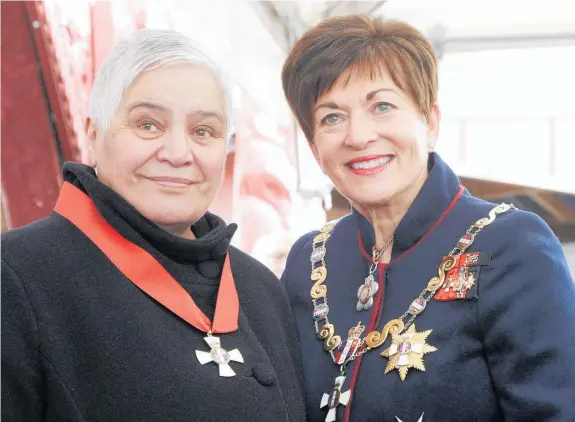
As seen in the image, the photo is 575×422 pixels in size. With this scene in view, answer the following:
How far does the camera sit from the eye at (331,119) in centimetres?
156

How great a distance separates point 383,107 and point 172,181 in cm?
52

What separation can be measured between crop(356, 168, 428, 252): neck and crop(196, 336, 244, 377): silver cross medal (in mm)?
487

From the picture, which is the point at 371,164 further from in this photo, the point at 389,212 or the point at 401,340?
the point at 401,340

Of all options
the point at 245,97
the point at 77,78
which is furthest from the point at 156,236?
the point at 245,97

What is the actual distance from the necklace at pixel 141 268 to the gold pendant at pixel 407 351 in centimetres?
33

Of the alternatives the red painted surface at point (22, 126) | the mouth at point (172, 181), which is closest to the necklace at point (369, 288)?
the mouth at point (172, 181)

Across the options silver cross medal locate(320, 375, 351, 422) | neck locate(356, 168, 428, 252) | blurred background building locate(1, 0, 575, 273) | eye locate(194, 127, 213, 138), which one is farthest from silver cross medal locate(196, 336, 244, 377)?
blurred background building locate(1, 0, 575, 273)

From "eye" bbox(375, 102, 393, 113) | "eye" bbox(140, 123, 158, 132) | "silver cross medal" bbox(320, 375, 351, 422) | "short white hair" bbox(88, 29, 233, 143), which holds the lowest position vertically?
"silver cross medal" bbox(320, 375, 351, 422)

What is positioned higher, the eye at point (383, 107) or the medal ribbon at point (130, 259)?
the eye at point (383, 107)

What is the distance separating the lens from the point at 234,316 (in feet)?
4.41

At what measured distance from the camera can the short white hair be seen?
123 cm

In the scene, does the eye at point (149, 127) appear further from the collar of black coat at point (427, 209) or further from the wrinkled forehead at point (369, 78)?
the collar of black coat at point (427, 209)

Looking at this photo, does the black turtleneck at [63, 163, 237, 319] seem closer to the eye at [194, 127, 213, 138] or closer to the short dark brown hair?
the eye at [194, 127, 213, 138]

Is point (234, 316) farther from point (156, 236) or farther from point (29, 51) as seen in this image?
point (29, 51)
